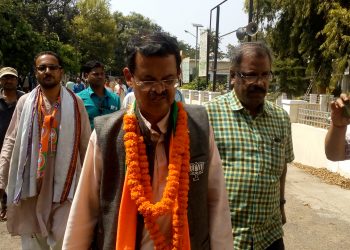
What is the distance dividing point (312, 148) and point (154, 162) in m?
7.71

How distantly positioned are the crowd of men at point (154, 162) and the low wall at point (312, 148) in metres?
5.80

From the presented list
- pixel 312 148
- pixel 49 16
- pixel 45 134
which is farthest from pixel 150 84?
pixel 49 16

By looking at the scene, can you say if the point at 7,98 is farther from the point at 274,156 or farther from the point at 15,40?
the point at 15,40

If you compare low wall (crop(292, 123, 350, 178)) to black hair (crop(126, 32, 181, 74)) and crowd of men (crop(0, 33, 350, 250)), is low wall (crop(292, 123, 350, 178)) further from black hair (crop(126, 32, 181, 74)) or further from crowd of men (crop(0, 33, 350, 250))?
black hair (crop(126, 32, 181, 74))

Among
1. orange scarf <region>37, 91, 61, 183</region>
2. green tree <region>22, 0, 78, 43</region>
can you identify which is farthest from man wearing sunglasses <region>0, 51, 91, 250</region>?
green tree <region>22, 0, 78, 43</region>

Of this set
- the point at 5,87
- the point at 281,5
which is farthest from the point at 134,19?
the point at 5,87

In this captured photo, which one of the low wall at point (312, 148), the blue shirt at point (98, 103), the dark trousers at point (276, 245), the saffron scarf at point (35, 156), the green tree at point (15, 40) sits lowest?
the low wall at point (312, 148)

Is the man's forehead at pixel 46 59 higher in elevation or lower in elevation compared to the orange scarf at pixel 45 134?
higher

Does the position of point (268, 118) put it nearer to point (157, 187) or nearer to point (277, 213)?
point (277, 213)

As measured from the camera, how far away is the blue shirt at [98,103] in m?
4.87

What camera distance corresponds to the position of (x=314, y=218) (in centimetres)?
568

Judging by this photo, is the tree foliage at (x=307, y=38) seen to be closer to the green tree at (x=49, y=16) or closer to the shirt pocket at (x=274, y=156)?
the shirt pocket at (x=274, y=156)

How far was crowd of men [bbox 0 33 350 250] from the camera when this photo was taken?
5.87 ft

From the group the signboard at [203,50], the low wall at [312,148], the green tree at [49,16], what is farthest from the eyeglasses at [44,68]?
the green tree at [49,16]
